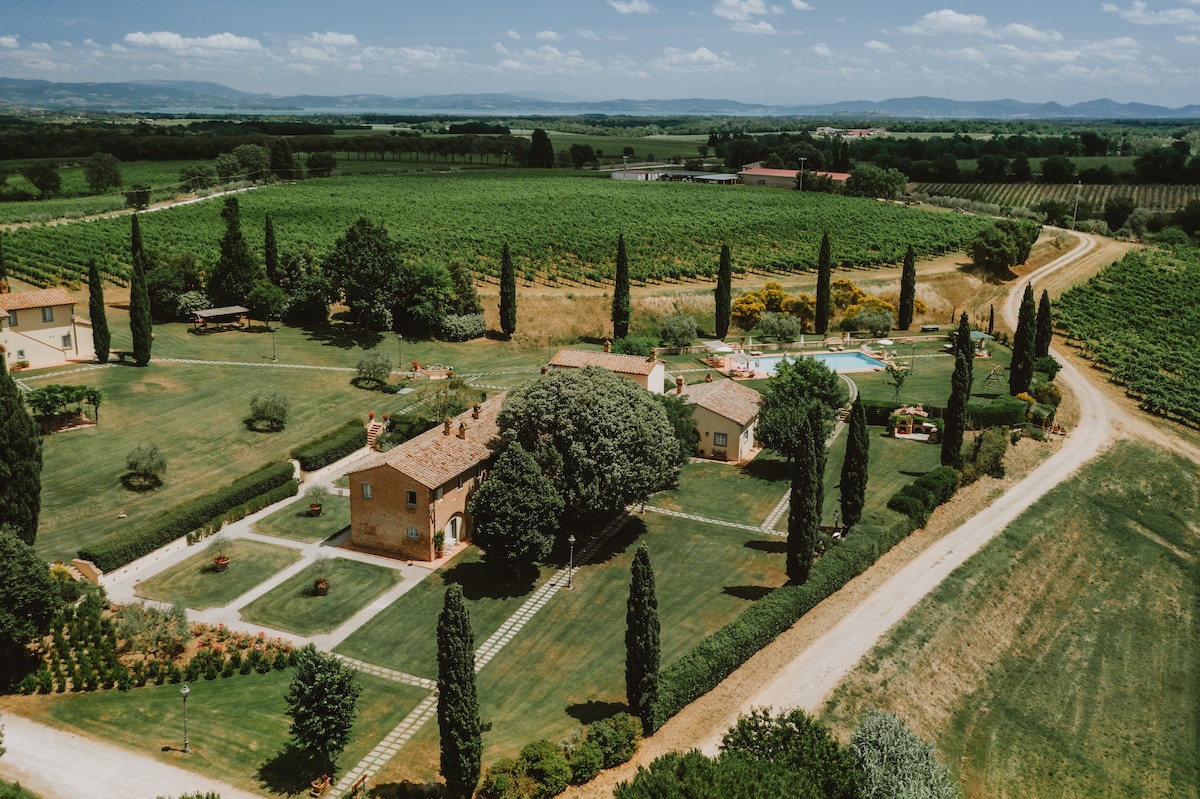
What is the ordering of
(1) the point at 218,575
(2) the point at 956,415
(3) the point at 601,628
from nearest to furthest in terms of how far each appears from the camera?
1. (3) the point at 601,628
2. (1) the point at 218,575
3. (2) the point at 956,415

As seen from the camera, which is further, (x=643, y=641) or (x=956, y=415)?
(x=956, y=415)

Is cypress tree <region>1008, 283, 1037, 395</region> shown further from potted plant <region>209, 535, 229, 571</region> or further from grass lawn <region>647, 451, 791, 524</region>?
potted plant <region>209, 535, 229, 571</region>

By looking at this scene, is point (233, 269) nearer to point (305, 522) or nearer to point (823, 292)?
point (305, 522)

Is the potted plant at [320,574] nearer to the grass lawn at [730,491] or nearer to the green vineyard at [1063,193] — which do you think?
the grass lawn at [730,491]

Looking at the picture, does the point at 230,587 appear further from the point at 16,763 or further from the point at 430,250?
the point at 430,250

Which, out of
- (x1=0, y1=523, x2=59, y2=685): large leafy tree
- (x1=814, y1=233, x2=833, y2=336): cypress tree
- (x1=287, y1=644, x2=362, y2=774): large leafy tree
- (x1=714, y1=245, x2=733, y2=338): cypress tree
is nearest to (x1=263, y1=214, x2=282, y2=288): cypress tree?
(x1=714, y1=245, x2=733, y2=338): cypress tree

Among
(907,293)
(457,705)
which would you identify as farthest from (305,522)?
(907,293)

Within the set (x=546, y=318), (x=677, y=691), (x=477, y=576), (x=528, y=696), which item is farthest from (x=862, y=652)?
(x=546, y=318)
